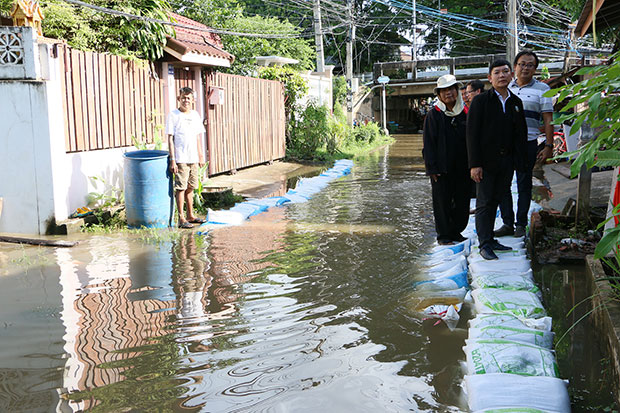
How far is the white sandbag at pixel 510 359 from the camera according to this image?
3.31 meters

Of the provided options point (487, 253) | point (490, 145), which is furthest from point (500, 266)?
point (490, 145)

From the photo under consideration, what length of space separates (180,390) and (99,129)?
20.5 feet

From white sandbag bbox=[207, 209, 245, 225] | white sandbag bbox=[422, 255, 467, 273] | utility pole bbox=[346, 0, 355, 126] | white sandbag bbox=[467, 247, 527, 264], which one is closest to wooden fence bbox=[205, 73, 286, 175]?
white sandbag bbox=[207, 209, 245, 225]

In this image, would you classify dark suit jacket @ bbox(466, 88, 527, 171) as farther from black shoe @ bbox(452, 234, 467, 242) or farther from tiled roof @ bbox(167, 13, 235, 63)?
tiled roof @ bbox(167, 13, 235, 63)

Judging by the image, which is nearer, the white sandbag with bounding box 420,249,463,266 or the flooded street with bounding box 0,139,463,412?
the flooded street with bounding box 0,139,463,412

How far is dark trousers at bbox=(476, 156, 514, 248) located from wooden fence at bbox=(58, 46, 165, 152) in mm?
5489

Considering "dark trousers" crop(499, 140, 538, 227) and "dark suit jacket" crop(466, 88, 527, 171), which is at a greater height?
"dark suit jacket" crop(466, 88, 527, 171)

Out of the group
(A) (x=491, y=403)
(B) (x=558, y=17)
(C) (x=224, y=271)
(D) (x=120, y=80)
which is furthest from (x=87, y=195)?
(B) (x=558, y=17)

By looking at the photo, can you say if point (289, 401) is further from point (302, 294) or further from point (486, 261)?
point (486, 261)

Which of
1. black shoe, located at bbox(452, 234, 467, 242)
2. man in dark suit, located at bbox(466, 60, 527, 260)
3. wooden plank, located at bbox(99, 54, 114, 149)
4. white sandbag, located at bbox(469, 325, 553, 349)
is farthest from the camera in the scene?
wooden plank, located at bbox(99, 54, 114, 149)

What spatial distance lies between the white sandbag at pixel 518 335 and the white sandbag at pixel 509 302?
1.09ft

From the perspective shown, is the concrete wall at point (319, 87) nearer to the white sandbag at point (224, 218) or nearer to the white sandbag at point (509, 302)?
the white sandbag at point (224, 218)

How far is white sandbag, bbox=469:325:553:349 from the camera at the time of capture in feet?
12.1

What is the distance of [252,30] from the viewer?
1080 inches
